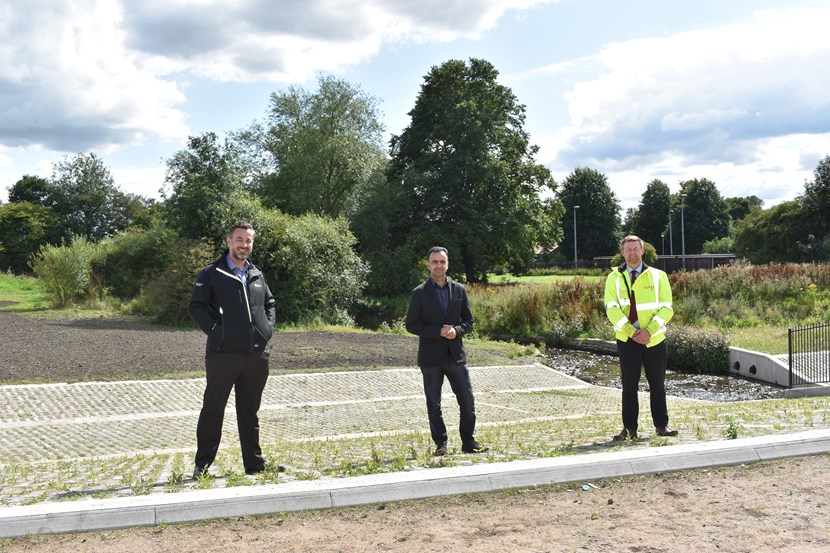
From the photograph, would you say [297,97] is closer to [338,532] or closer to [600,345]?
[600,345]

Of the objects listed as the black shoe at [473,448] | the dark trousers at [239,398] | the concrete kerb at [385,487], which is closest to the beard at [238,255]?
the dark trousers at [239,398]

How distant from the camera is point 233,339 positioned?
642 centimetres

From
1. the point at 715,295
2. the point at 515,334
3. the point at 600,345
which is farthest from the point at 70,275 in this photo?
the point at 715,295

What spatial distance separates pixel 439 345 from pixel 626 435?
2.06 metres

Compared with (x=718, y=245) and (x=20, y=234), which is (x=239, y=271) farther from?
(x=718, y=245)

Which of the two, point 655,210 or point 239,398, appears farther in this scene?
point 655,210

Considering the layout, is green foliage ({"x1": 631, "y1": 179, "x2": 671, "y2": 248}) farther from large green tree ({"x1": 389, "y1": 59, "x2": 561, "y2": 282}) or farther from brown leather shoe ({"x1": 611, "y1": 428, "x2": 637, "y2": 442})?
brown leather shoe ({"x1": 611, "y1": 428, "x2": 637, "y2": 442})

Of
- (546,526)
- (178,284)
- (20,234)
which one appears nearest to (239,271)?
(546,526)

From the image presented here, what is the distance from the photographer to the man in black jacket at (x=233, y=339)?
21.2ft

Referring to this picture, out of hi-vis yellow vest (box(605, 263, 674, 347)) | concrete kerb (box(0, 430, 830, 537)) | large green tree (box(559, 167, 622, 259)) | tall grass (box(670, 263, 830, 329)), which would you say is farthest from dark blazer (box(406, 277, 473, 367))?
large green tree (box(559, 167, 622, 259))

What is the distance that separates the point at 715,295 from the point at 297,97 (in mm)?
30715

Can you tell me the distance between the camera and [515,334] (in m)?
32.4

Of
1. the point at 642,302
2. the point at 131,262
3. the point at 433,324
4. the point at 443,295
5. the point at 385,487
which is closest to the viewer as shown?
the point at 385,487

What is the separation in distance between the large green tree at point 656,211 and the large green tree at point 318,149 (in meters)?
53.2
